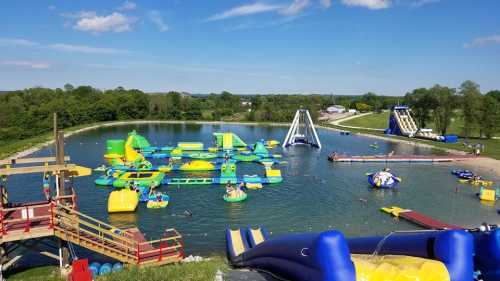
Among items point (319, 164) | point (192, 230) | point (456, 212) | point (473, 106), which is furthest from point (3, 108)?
point (473, 106)

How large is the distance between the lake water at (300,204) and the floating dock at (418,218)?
76 cm

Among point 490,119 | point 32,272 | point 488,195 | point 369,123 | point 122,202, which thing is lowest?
point 32,272

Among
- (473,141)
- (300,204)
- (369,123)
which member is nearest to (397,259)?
(300,204)

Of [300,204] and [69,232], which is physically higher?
[69,232]

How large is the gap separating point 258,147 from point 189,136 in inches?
1336

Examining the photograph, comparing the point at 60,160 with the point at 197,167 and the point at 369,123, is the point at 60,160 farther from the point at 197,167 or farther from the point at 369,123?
the point at 369,123

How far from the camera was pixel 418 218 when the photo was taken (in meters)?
29.4

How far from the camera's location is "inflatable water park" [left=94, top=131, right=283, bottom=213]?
106ft

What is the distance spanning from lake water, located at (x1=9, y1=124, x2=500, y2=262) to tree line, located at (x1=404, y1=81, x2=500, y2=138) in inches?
1411

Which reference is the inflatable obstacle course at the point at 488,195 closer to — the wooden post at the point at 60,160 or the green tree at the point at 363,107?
the wooden post at the point at 60,160

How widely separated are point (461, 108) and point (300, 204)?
67.6m

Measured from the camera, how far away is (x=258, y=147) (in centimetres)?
6016

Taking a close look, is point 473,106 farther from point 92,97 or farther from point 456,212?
point 92,97

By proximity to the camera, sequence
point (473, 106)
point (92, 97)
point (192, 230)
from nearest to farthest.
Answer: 1. point (192, 230)
2. point (473, 106)
3. point (92, 97)
